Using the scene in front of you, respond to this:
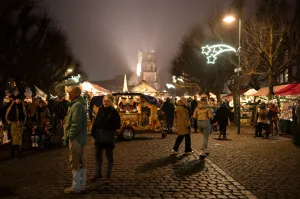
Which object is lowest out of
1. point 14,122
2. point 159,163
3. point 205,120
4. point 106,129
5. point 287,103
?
point 159,163

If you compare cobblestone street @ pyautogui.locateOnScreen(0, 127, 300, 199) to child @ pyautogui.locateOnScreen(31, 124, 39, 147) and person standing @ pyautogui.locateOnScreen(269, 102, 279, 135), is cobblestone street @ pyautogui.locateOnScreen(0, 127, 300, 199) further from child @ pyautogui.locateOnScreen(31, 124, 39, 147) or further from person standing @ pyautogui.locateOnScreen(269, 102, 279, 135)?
person standing @ pyautogui.locateOnScreen(269, 102, 279, 135)

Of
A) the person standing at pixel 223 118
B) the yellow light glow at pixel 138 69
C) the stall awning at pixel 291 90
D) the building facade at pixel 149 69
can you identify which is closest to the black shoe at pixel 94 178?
the person standing at pixel 223 118

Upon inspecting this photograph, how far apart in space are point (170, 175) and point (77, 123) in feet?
8.62

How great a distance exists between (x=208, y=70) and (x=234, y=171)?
37.5 metres

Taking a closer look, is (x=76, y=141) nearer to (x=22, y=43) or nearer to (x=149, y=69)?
(x=22, y=43)

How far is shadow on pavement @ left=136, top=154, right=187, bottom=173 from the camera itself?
8.62 meters

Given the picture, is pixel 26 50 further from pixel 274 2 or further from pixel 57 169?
pixel 57 169

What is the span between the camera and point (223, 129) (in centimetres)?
1571

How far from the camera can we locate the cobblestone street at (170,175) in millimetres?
6445

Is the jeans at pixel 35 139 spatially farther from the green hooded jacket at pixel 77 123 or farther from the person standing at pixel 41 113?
the green hooded jacket at pixel 77 123

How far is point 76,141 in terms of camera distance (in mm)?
6410

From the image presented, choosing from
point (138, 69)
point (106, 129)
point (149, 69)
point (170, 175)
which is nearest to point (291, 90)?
A: point (170, 175)

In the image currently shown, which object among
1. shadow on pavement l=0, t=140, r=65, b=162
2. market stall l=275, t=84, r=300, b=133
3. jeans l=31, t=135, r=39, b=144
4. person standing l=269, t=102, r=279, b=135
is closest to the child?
jeans l=31, t=135, r=39, b=144

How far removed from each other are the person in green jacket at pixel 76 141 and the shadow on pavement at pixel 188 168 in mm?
2351
